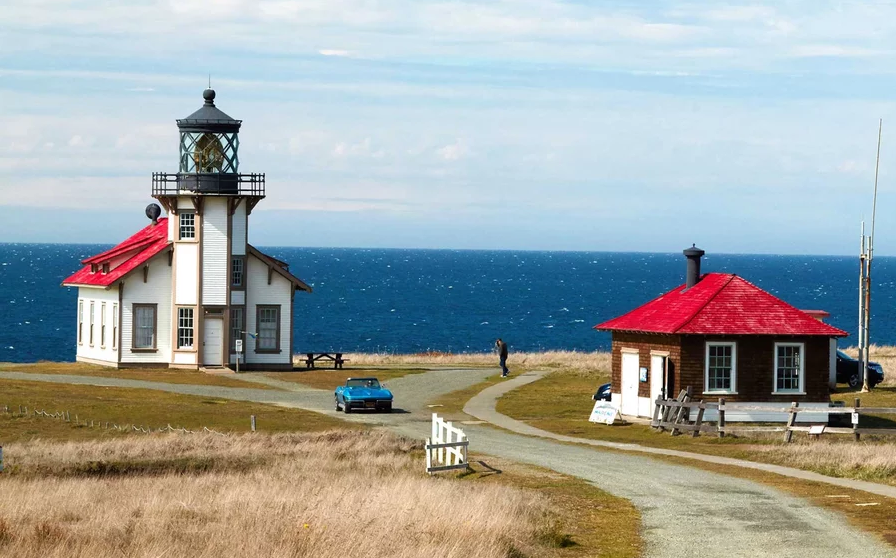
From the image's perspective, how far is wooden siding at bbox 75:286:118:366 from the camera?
58.8m

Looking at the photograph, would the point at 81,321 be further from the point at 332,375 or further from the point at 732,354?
the point at 732,354

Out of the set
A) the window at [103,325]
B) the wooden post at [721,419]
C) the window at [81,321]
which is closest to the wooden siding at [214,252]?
the window at [103,325]

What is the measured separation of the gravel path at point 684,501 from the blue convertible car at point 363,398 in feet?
1.60

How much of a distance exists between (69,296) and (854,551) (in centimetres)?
16278

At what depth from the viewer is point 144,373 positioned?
56.0m

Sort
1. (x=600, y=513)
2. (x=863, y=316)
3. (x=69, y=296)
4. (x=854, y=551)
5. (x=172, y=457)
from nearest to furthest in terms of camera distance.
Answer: (x=854, y=551)
(x=600, y=513)
(x=172, y=457)
(x=863, y=316)
(x=69, y=296)

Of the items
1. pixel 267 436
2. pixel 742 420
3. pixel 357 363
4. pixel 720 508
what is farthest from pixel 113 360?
pixel 720 508

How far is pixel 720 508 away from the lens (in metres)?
24.0

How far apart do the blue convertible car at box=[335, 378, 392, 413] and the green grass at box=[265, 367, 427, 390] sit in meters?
8.91

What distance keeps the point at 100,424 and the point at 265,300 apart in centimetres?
2111

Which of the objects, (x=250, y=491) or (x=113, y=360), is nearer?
(x=250, y=491)

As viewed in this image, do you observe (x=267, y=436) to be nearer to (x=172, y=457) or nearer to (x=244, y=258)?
(x=172, y=457)

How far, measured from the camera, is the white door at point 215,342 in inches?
2287

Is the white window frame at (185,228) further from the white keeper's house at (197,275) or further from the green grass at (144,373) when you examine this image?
the green grass at (144,373)
